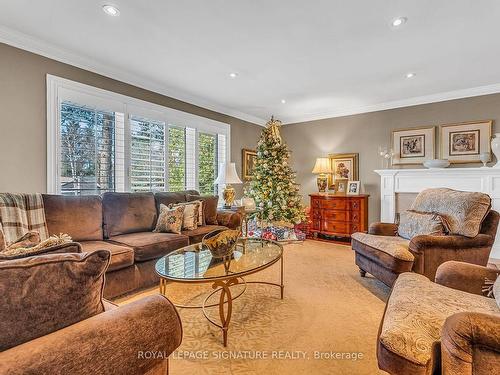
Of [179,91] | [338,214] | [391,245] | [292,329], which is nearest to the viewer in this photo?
[292,329]

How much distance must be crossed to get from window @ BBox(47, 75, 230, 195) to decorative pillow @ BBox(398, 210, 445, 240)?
10.5 ft

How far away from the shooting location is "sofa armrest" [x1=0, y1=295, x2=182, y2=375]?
0.72 meters

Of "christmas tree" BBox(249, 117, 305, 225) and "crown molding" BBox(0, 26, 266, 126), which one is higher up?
"crown molding" BBox(0, 26, 266, 126)

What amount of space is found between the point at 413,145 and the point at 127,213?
4.77 m

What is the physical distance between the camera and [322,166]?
5.41 m

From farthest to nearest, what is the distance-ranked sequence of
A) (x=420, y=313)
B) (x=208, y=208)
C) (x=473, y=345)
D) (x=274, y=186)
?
(x=274, y=186) → (x=208, y=208) → (x=420, y=313) → (x=473, y=345)

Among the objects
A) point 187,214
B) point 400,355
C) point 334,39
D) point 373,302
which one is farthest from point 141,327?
point 334,39

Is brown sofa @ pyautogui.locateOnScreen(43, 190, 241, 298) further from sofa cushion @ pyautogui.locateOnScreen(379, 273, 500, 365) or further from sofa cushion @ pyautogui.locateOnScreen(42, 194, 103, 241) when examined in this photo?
sofa cushion @ pyautogui.locateOnScreen(379, 273, 500, 365)

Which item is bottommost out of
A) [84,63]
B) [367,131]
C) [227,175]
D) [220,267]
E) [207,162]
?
[220,267]

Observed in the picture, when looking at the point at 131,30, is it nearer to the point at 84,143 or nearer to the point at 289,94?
the point at 84,143

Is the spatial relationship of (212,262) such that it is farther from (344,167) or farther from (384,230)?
(344,167)

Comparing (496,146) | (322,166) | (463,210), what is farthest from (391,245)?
(322,166)

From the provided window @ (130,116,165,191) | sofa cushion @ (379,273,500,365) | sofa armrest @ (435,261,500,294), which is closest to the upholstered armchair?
sofa armrest @ (435,261,500,294)

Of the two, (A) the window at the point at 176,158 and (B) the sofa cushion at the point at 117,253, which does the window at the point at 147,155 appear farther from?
(B) the sofa cushion at the point at 117,253
